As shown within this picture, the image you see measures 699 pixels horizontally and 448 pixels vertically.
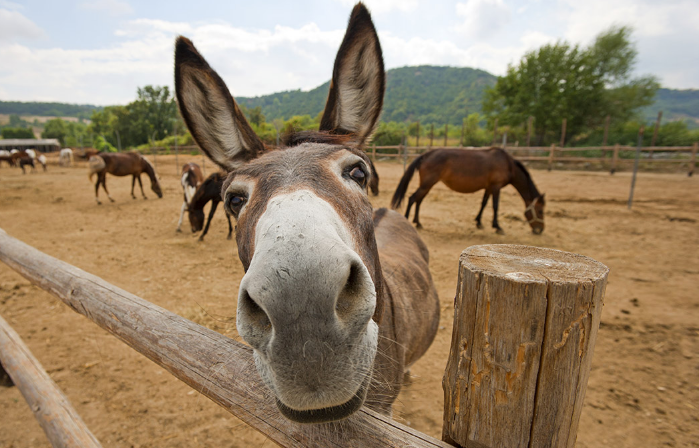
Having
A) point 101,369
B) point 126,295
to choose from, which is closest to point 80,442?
point 126,295

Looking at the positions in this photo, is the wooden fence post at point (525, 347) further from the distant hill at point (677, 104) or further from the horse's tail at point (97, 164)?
the distant hill at point (677, 104)

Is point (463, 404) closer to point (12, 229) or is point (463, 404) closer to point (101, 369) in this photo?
point (101, 369)

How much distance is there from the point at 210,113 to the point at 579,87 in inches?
1776

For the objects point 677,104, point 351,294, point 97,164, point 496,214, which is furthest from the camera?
point 677,104

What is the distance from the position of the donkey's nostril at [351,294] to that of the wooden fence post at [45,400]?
231 centimetres

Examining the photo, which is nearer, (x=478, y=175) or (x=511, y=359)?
(x=511, y=359)

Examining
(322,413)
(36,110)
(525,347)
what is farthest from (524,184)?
(36,110)

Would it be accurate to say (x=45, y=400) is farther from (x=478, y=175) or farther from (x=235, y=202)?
(x=478, y=175)

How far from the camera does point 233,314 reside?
519 centimetres

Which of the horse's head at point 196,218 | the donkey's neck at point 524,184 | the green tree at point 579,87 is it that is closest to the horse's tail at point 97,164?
the horse's head at point 196,218

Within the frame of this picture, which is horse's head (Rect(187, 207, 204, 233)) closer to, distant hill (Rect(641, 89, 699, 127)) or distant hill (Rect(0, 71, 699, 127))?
distant hill (Rect(0, 71, 699, 127))

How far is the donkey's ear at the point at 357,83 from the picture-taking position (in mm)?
1963

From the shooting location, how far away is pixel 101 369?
12.6ft

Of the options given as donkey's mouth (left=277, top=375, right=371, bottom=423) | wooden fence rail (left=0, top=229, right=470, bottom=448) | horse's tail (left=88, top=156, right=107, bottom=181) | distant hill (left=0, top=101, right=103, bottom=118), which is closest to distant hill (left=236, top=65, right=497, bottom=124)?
horse's tail (left=88, top=156, right=107, bottom=181)
